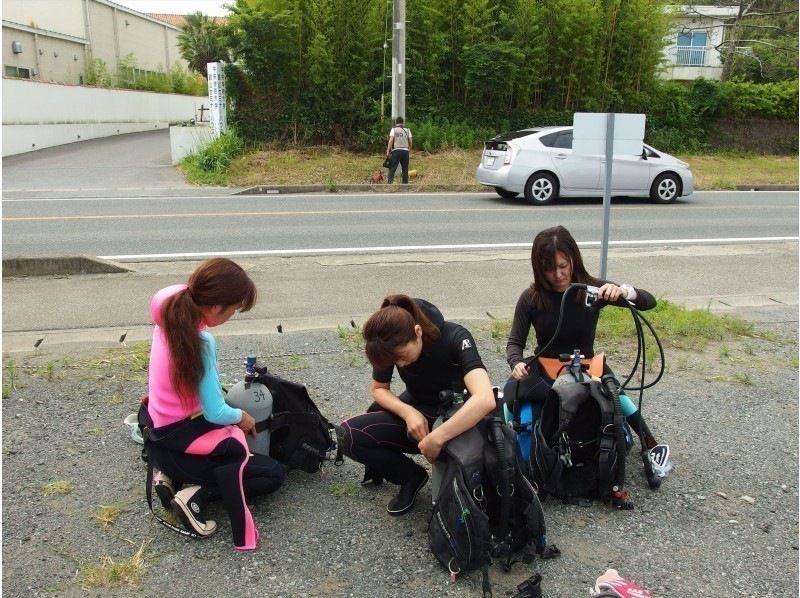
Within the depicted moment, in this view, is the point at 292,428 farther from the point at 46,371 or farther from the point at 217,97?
the point at 217,97

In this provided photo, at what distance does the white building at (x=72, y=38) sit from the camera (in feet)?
97.8

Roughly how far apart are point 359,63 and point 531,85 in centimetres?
541

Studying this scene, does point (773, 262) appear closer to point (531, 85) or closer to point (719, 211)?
point (719, 211)

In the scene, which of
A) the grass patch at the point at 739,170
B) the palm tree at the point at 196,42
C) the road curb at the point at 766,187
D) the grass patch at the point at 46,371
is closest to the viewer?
the grass patch at the point at 46,371

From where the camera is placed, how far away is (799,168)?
21172mm

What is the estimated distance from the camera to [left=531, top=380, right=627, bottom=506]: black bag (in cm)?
318

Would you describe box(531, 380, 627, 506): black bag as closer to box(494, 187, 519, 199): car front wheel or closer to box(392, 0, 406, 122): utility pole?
box(494, 187, 519, 199): car front wheel

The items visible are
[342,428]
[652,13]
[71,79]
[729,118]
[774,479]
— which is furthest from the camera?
[71,79]

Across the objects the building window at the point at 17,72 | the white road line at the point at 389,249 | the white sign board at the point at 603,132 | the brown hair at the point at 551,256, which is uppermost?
→ the building window at the point at 17,72

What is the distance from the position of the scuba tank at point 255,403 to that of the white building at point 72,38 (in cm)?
2824

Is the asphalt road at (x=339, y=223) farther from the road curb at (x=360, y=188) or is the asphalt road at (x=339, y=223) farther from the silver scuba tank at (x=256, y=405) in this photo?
the silver scuba tank at (x=256, y=405)

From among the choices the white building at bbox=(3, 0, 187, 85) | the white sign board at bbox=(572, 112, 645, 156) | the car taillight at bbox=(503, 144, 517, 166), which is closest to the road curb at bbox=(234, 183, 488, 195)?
the car taillight at bbox=(503, 144, 517, 166)

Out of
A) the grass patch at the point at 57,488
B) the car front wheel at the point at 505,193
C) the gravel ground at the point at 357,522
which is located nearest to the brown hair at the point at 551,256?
the gravel ground at the point at 357,522

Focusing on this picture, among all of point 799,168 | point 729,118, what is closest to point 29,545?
point 799,168
